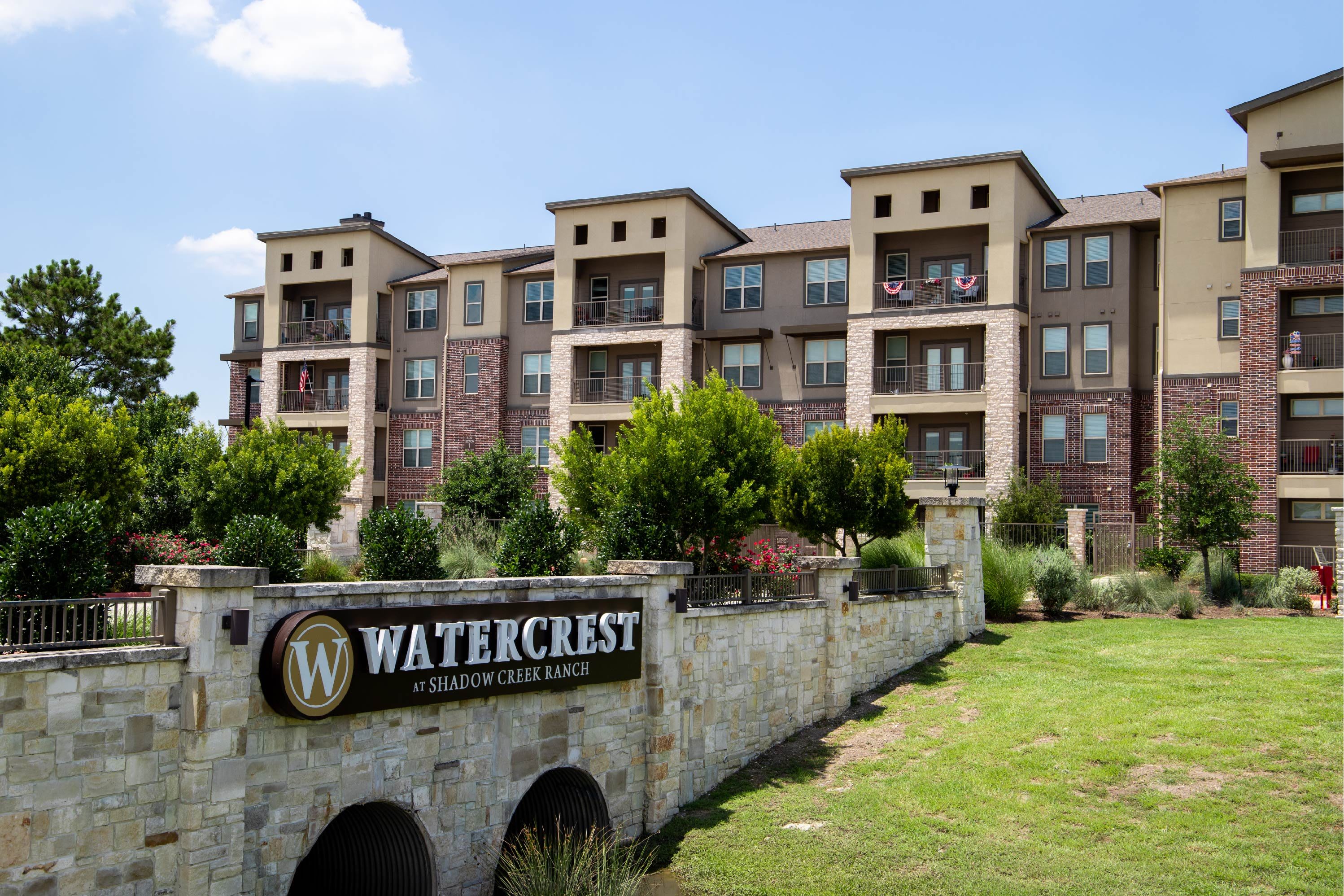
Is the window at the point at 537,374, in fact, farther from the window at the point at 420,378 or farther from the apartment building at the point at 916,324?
the window at the point at 420,378

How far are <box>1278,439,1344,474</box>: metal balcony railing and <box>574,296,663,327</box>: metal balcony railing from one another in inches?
851

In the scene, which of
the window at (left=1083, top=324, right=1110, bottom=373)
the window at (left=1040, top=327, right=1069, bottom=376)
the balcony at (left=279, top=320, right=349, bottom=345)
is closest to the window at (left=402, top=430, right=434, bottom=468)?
the balcony at (left=279, top=320, right=349, bottom=345)

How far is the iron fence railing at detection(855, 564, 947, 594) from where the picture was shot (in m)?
23.2

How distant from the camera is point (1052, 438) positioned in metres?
35.6

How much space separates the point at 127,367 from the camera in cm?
4172

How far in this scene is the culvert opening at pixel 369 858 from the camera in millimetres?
13000

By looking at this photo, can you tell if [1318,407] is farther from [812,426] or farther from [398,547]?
[398,547]

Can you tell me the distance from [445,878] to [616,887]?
7.20 feet

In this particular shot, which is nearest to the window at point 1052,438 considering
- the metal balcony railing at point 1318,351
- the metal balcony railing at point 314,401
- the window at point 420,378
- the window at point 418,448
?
the metal balcony railing at point 1318,351

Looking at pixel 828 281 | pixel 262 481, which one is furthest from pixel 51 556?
pixel 828 281

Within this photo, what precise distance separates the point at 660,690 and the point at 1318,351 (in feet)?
87.6

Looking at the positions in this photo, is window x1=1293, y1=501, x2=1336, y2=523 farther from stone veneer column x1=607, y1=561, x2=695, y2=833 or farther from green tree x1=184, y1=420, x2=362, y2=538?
green tree x1=184, y1=420, x2=362, y2=538

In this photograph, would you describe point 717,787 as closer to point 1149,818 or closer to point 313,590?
point 1149,818

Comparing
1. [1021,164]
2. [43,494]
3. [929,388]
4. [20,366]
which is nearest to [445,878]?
[43,494]
